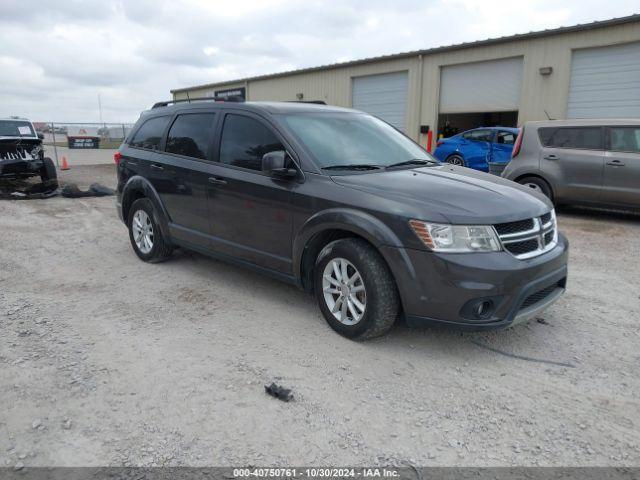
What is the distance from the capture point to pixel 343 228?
12.1 feet

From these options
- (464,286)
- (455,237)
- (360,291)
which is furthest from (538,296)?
(360,291)

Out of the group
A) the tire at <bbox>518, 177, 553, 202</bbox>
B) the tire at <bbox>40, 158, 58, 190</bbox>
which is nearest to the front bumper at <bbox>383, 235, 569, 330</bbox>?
the tire at <bbox>518, 177, 553, 202</bbox>

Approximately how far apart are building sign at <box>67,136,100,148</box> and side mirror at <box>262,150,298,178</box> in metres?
32.6

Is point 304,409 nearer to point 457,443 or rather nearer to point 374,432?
point 374,432

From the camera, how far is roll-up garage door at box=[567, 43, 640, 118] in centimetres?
1335

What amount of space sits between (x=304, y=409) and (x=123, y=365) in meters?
1.32

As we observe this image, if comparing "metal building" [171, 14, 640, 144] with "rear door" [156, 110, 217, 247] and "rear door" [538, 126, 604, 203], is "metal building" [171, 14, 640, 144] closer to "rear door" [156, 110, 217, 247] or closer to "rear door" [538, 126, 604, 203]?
"rear door" [538, 126, 604, 203]

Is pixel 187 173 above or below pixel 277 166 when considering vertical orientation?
below

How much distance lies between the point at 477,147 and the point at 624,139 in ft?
20.3

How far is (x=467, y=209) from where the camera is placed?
3.36 metres

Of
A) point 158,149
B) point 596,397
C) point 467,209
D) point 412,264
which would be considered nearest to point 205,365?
point 412,264

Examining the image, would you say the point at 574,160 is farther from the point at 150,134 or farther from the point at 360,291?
the point at 150,134

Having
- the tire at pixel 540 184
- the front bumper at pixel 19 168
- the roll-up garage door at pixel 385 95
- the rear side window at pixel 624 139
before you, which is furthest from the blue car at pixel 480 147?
the front bumper at pixel 19 168

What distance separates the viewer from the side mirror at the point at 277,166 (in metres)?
3.95
